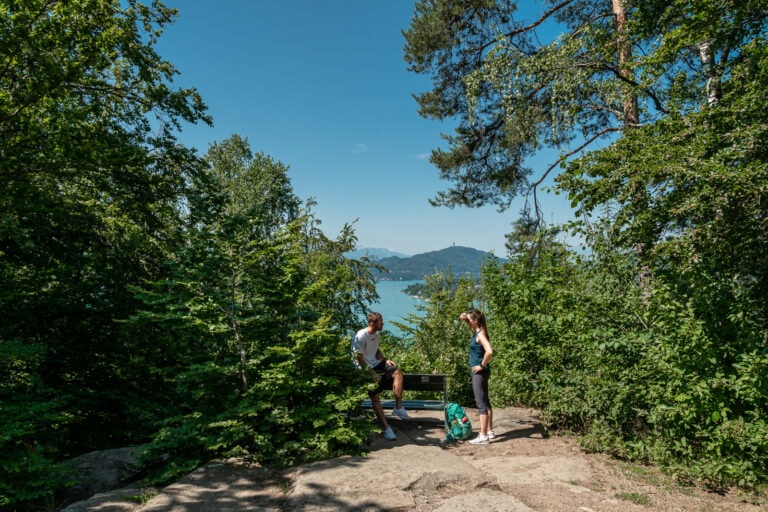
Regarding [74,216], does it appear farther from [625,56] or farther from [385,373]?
[625,56]

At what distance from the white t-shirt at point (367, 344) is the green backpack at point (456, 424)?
1229 millimetres

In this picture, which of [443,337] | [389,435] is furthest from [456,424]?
[443,337]

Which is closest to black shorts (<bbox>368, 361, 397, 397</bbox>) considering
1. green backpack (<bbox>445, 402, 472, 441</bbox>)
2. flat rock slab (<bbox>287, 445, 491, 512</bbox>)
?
green backpack (<bbox>445, 402, 472, 441</bbox>)

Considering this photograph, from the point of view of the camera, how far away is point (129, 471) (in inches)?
178

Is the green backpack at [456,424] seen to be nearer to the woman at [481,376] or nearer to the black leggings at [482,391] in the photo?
the woman at [481,376]

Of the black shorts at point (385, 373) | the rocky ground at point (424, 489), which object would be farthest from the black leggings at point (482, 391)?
the black shorts at point (385, 373)

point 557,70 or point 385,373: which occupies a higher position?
point 557,70

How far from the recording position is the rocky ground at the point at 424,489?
332cm

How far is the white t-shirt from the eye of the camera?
538 cm

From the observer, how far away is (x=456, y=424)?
540cm

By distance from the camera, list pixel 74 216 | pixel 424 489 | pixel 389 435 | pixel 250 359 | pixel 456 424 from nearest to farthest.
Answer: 1. pixel 424 489
2. pixel 250 359
3. pixel 389 435
4. pixel 456 424
5. pixel 74 216

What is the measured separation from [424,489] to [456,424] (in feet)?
6.57

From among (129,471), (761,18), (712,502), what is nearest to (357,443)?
(129,471)

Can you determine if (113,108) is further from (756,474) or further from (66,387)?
(756,474)
